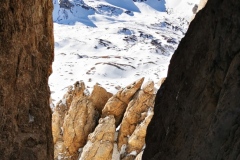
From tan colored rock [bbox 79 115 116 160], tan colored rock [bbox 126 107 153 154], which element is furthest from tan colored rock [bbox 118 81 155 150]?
tan colored rock [bbox 126 107 153 154]

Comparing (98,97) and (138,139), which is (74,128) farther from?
(138,139)

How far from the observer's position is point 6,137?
1469cm

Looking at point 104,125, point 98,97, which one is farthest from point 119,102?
point 104,125

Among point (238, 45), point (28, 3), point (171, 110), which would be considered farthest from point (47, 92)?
point (238, 45)

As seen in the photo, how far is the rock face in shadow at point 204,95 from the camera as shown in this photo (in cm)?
1052

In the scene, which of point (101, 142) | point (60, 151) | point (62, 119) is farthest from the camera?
point (62, 119)

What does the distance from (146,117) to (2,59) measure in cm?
2335

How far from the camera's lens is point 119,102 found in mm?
40375

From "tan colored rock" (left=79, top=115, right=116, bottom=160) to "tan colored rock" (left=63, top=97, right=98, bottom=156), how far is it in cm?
199

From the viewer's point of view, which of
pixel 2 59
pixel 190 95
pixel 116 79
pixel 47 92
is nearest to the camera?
pixel 190 95

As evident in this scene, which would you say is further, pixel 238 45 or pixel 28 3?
pixel 28 3

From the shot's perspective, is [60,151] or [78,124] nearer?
[60,151]

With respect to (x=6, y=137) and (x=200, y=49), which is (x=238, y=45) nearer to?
(x=200, y=49)

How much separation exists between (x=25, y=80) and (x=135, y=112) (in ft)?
76.0
